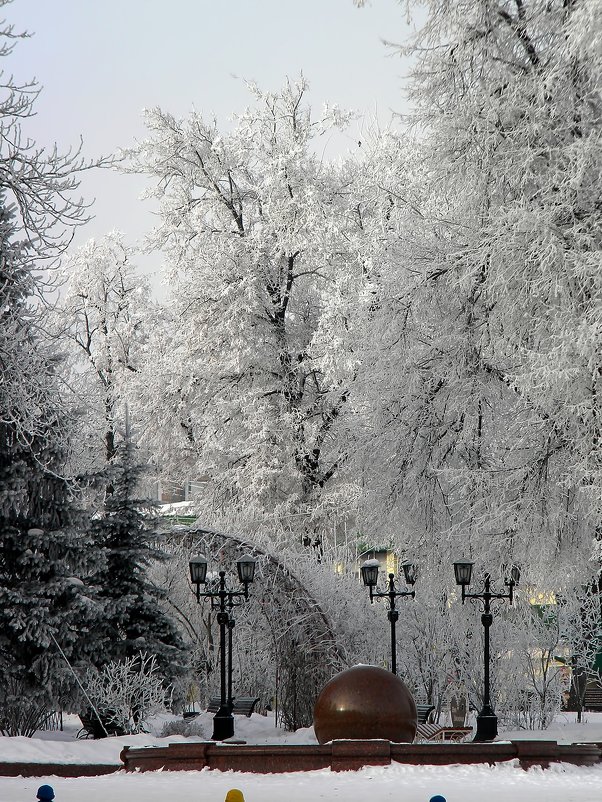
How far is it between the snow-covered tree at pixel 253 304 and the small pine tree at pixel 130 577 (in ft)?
25.6

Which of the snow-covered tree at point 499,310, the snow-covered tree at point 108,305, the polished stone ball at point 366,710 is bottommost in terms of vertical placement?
the polished stone ball at point 366,710

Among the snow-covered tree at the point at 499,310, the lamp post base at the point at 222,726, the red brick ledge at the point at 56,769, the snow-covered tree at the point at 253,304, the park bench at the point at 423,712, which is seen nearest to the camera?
the red brick ledge at the point at 56,769

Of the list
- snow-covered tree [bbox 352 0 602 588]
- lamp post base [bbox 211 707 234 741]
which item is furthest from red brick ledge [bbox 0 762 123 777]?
snow-covered tree [bbox 352 0 602 588]

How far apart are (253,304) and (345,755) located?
57.5 feet

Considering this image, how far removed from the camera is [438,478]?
2148 centimetres

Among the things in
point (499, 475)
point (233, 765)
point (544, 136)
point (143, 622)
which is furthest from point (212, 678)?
point (544, 136)

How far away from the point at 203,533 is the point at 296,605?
2.32m

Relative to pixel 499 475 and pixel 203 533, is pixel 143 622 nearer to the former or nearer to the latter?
pixel 203 533

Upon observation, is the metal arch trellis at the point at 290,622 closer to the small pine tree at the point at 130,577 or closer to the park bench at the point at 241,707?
the park bench at the point at 241,707

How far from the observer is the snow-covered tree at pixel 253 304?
29.6m

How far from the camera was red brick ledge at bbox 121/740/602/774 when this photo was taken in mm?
13664

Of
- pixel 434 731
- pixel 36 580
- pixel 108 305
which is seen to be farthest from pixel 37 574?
pixel 108 305

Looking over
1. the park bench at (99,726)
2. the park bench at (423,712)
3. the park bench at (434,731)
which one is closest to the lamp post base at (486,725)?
the park bench at (434,731)

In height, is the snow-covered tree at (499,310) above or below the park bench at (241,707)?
above
